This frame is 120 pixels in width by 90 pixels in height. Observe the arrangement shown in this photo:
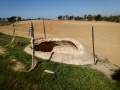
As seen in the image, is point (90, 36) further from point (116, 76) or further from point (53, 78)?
point (53, 78)

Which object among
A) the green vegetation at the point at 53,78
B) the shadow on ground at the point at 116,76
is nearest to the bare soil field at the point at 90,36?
the shadow on ground at the point at 116,76

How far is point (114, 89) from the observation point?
880 cm

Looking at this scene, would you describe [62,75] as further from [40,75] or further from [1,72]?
[1,72]

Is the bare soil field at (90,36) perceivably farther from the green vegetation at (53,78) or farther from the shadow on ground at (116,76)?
the green vegetation at (53,78)

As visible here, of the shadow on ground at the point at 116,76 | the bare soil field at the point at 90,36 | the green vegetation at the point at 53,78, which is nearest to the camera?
the green vegetation at the point at 53,78

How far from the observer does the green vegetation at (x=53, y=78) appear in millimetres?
8406

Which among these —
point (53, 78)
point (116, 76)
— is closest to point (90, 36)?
point (116, 76)

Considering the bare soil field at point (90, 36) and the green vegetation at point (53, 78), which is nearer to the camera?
the green vegetation at point (53, 78)

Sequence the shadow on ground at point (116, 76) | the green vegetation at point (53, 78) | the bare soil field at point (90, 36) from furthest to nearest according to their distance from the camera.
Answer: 1. the bare soil field at point (90, 36)
2. the shadow on ground at point (116, 76)
3. the green vegetation at point (53, 78)

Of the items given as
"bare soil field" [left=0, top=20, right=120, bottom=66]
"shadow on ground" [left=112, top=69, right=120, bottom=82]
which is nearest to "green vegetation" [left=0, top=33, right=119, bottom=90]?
"shadow on ground" [left=112, top=69, right=120, bottom=82]

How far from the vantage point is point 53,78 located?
9.01 meters

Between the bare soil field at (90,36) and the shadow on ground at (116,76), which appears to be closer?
the shadow on ground at (116,76)

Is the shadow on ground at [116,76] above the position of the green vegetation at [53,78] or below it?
below

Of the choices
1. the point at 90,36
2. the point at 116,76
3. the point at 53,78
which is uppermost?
the point at 90,36
